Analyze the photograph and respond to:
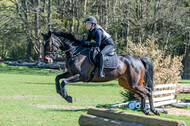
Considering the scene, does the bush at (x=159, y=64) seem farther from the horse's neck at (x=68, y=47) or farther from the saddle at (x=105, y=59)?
the horse's neck at (x=68, y=47)

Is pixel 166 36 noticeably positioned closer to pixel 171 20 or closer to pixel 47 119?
pixel 171 20

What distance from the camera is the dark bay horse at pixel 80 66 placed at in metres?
6.73

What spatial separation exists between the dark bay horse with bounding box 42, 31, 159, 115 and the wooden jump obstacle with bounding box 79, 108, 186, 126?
0.64 metres

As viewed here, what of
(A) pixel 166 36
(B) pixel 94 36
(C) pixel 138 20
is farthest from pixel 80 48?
(A) pixel 166 36

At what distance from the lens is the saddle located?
23.0 feet

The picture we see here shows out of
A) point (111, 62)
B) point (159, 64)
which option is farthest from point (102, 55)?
point (159, 64)

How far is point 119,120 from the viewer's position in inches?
233

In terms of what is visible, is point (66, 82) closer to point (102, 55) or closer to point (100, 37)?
point (102, 55)

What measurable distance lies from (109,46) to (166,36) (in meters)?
23.7

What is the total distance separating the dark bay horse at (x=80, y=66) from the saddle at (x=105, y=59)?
10cm

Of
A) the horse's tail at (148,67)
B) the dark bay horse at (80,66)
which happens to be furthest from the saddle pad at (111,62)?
the horse's tail at (148,67)

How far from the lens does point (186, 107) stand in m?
12.0

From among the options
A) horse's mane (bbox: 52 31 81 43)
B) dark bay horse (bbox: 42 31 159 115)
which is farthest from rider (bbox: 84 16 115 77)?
horse's mane (bbox: 52 31 81 43)

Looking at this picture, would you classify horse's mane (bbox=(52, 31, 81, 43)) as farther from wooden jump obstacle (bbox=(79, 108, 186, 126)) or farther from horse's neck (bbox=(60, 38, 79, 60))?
wooden jump obstacle (bbox=(79, 108, 186, 126))
